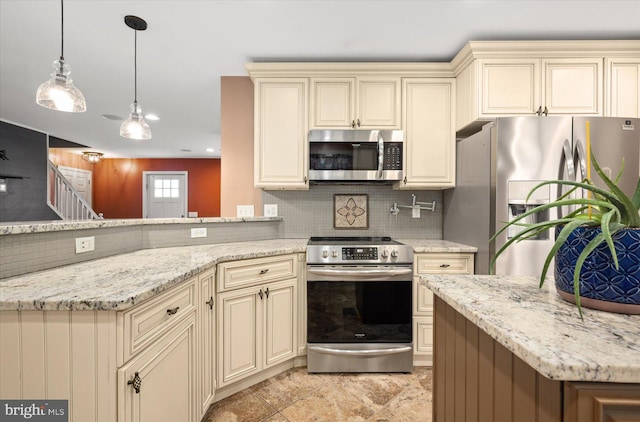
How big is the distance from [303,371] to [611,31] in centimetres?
340

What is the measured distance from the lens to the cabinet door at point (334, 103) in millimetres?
2498

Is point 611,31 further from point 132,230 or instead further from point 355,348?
point 132,230

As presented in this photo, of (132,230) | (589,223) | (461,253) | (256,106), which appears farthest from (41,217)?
(589,223)

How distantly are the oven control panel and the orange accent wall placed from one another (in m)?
6.37

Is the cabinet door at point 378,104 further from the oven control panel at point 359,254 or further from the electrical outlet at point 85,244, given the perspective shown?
the electrical outlet at point 85,244

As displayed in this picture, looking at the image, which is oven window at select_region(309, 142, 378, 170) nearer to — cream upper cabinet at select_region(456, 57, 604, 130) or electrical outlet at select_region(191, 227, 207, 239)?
cream upper cabinet at select_region(456, 57, 604, 130)

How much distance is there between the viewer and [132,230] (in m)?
1.91

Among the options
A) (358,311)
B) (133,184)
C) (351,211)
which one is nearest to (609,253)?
(358,311)

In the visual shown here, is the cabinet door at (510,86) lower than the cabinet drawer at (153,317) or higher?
higher

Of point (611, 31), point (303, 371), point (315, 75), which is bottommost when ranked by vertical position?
point (303, 371)

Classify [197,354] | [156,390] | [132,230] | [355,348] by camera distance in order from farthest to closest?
[355,348] → [132,230] → [197,354] → [156,390]

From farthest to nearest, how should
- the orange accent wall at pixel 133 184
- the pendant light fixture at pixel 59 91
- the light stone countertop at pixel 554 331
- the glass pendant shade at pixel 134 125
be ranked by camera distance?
the orange accent wall at pixel 133 184
the glass pendant shade at pixel 134 125
the pendant light fixture at pixel 59 91
the light stone countertop at pixel 554 331

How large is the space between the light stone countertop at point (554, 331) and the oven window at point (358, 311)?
1201mm

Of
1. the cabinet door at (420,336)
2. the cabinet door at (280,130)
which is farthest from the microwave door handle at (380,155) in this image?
the cabinet door at (420,336)
